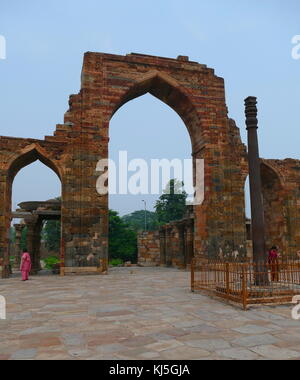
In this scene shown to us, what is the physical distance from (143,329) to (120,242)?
2873cm

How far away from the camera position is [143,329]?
438cm

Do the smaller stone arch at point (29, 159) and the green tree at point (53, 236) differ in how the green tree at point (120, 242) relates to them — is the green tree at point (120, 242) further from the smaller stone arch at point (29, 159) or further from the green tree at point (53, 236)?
the smaller stone arch at point (29, 159)

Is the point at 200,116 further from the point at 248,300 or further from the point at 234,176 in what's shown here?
the point at 248,300

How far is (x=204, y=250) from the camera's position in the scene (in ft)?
47.0

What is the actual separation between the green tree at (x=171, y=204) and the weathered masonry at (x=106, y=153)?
23.8m

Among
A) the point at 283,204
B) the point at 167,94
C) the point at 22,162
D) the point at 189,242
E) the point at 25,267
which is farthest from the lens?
the point at 283,204

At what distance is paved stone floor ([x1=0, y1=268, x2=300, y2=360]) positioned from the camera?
3.41 m

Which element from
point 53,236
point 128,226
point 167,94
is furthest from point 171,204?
point 167,94

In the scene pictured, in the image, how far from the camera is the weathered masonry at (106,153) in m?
13.1

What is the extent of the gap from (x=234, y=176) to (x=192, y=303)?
9.78m

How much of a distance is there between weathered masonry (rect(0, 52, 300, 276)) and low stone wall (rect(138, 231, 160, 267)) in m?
8.41
